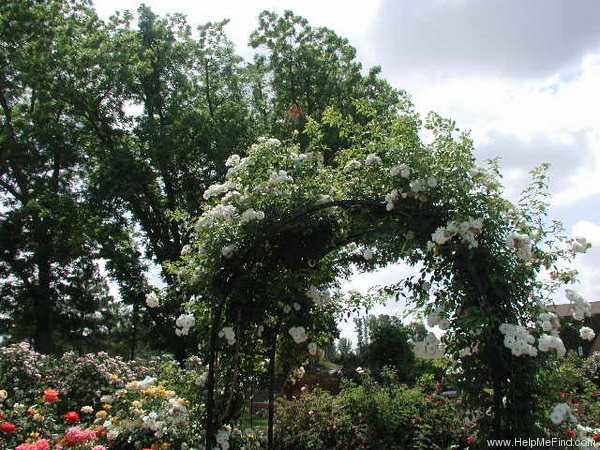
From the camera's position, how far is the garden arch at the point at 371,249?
345cm

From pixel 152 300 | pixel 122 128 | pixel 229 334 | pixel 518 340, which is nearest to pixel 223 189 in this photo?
pixel 152 300

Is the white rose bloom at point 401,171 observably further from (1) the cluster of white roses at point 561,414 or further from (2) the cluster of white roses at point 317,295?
(1) the cluster of white roses at point 561,414

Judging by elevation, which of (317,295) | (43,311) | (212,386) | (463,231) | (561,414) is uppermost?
(43,311)

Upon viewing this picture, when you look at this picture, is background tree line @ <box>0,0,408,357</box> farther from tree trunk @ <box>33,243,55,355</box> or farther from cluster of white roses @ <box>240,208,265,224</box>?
cluster of white roses @ <box>240,208,265,224</box>

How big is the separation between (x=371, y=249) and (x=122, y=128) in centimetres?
1359

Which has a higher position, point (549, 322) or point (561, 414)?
point (549, 322)

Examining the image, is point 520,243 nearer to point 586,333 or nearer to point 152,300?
point 586,333

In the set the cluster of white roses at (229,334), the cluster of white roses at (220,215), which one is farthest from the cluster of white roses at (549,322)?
the cluster of white roses at (220,215)

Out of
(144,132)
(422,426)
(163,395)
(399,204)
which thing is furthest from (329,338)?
(144,132)

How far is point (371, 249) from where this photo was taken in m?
4.57

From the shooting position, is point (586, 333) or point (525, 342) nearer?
point (525, 342)

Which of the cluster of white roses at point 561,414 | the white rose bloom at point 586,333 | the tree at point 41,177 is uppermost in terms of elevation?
the tree at point 41,177

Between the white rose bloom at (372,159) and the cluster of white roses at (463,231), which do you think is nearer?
the cluster of white roses at (463,231)

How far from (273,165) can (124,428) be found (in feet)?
9.32
